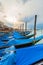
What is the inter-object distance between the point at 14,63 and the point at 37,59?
824 millimetres

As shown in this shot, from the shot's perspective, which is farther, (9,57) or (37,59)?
(9,57)

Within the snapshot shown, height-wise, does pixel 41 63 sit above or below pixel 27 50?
below

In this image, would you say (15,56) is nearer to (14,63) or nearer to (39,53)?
(14,63)

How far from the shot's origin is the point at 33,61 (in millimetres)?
4754

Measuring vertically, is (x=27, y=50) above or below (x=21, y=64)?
above

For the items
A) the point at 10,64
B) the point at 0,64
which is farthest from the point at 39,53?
the point at 0,64

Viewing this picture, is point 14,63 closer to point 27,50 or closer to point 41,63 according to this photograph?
point 27,50

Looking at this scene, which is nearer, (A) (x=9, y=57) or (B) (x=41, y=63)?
(B) (x=41, y=63)

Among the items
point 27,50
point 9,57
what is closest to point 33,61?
point 27,50

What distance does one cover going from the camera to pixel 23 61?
4.83 metres

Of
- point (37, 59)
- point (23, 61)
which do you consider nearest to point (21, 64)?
point (23, 61)

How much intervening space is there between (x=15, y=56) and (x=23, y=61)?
0.50 meters

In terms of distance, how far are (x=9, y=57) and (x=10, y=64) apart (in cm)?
27

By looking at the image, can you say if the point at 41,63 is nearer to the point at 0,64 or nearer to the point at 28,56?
the point at 28,56
